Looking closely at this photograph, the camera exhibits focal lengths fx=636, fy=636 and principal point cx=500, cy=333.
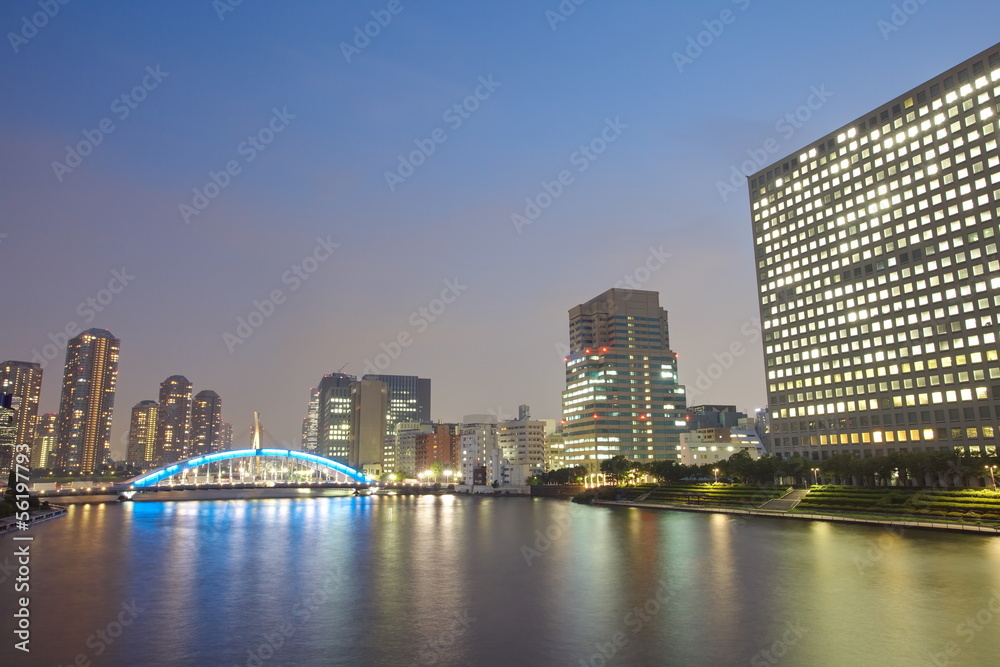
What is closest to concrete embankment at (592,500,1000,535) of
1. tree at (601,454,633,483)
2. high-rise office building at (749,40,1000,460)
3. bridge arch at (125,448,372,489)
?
high-rise office building at (749,40,1000,460)

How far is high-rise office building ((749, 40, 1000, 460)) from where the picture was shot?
10375cm

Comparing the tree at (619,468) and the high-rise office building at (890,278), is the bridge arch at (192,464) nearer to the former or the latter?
the tree at (619,468)

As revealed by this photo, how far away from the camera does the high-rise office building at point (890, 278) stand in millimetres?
103750

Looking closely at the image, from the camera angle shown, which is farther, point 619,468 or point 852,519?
point 619,468

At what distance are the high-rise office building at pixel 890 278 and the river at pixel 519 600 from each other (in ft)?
168

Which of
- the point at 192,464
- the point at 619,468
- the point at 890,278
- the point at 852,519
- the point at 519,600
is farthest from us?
the point at 192,464

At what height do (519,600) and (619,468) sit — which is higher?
(619,468)

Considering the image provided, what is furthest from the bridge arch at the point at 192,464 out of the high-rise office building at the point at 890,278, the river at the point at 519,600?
the high-rise office building at the point at 890,278

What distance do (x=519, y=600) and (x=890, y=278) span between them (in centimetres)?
10880

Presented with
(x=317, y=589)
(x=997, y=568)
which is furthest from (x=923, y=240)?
(x=317, y=589)

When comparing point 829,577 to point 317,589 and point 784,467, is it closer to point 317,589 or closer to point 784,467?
point 317,589

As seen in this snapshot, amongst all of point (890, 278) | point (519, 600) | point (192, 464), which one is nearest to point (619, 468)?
point (890, 278)

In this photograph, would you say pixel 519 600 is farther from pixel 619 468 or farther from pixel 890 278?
pixel 619 468

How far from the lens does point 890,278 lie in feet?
384
